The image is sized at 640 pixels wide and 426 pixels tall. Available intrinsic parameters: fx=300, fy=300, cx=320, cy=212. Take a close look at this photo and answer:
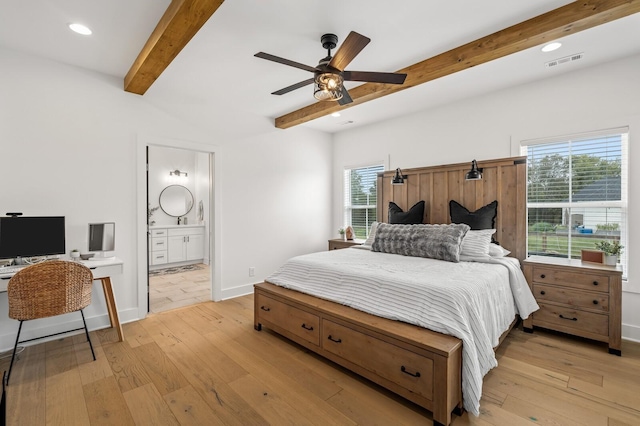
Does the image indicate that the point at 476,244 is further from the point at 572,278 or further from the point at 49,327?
the point at 49,327

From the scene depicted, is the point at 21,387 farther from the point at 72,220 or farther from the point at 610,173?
the point at 610,173

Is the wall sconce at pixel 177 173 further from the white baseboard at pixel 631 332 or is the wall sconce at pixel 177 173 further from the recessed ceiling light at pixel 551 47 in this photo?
the white baseboard at pixel 631 332

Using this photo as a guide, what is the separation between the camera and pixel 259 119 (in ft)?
15.0

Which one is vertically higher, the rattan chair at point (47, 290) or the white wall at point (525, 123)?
the white wall at point (525, 123)

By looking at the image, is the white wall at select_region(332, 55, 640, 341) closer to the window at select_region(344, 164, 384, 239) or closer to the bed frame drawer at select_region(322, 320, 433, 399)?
the window at select_region(344, 164, 384, 239)

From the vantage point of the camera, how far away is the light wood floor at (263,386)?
1.86 meters

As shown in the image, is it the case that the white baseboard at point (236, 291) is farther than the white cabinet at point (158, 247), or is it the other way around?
the white cabinet at point (158, 247)

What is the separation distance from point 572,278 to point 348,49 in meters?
2.90

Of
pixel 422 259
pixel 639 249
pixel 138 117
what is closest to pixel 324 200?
pixel 422 259

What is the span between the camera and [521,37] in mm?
2303

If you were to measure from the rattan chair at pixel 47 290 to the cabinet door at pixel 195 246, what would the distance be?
3976 mm

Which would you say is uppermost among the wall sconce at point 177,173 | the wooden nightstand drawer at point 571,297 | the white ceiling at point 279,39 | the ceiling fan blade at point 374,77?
the white ceiling at point 279,39

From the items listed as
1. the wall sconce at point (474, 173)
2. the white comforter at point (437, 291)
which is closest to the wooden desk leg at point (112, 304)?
the white comforter at point (437, 291)

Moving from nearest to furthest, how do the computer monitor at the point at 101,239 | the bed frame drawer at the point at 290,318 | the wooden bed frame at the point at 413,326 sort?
the wooden bed frame at the point at 413,326, the bed frame drawer at the point at 290,318, the computer monitor at the point at 101,239
